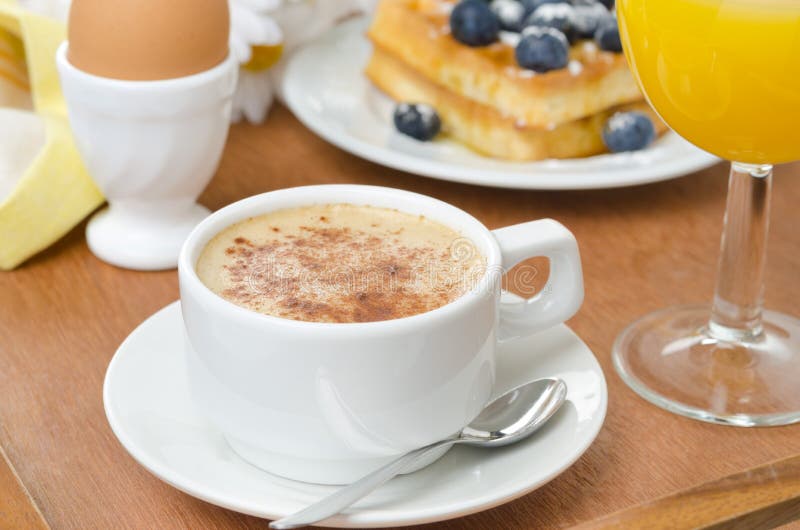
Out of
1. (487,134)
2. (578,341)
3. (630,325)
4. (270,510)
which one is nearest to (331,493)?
(270,510)

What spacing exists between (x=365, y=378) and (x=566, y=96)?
682mm

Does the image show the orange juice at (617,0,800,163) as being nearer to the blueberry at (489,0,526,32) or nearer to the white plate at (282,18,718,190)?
the white plate at (282,18,718,190)

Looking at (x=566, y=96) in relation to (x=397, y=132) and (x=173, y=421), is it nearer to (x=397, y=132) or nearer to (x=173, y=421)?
(x=397, y=132)

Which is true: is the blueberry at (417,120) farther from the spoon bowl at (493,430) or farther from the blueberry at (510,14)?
the spoon bowl at (493,430)

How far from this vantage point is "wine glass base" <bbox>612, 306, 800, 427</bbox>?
2.81 ft

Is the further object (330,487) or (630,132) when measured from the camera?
(630,132)

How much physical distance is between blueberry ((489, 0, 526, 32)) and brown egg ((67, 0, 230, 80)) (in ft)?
1.44

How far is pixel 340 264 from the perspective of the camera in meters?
0.76

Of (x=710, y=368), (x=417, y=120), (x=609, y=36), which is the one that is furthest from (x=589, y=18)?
(x=710, y=368)

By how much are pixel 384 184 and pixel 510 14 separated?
29cm

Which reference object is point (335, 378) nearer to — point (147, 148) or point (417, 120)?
point (147, 148)

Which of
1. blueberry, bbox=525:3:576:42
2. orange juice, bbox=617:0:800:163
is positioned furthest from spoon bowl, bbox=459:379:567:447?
blueberry, bbox=525:3:576:42

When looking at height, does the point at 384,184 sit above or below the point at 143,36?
below

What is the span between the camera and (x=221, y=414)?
2.29 ft
